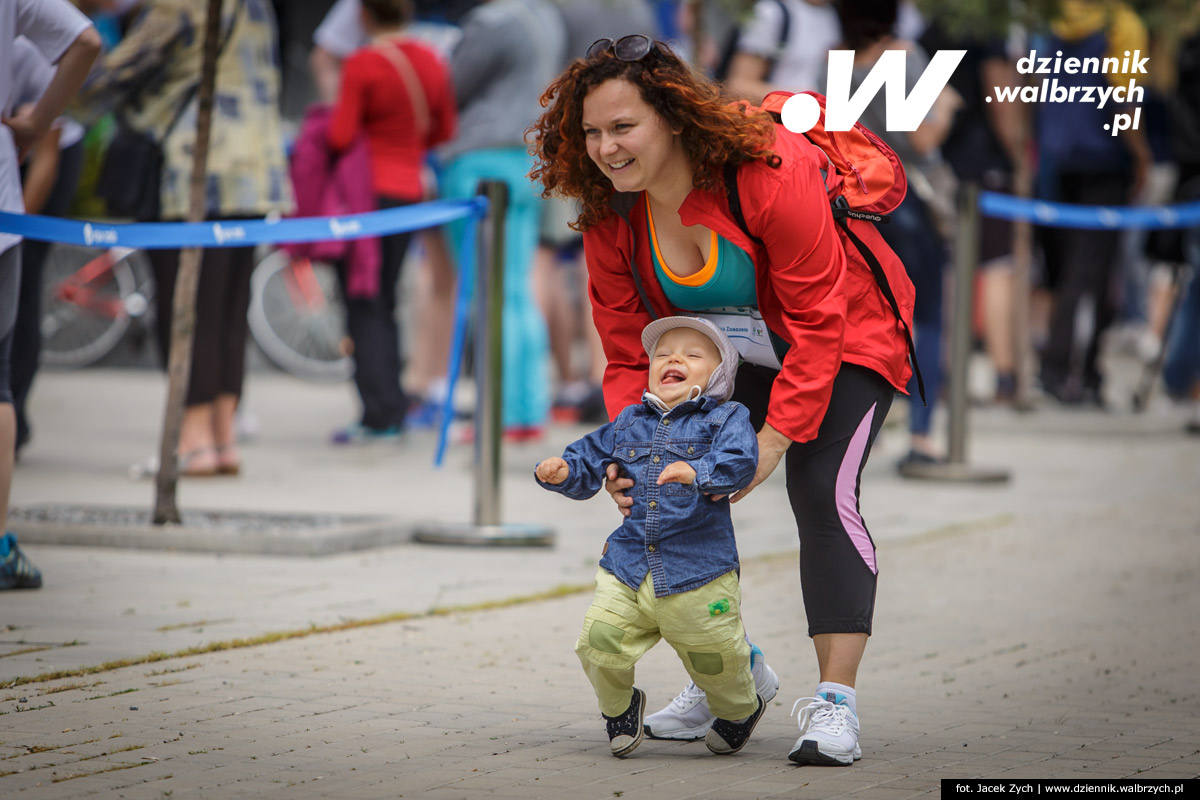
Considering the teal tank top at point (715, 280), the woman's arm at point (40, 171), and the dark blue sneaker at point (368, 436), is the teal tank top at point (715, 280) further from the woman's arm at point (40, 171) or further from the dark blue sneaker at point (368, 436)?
the dark blue sneaker at point (368, 436)

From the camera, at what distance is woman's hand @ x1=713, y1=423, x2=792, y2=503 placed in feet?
12.5

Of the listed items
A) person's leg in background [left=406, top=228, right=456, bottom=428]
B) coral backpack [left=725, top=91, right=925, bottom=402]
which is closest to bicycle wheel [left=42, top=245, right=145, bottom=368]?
person's leg in background [left=406, top=228, right=456, bottom=428]

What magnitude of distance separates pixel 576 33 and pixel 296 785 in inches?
281

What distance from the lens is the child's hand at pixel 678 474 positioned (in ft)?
12.2

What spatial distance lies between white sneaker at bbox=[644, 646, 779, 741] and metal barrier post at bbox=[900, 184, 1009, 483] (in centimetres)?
478

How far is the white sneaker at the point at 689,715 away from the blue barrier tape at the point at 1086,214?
5.34 meters

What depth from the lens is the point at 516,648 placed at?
511 centimetres

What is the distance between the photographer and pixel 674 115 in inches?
150

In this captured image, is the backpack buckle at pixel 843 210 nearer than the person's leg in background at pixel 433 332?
Yes

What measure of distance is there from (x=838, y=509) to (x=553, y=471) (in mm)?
688

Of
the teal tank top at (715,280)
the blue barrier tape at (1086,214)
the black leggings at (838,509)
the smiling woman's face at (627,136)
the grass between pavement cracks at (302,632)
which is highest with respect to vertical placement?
the blue barrier tape at (1086,214)

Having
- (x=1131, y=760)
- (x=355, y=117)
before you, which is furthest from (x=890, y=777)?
(x=355, y=117)

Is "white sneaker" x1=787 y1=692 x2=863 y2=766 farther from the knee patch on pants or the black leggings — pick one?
the knee patch on pants

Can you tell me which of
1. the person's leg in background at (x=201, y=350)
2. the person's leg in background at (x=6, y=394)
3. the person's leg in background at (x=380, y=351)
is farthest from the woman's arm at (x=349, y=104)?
the person's leg in background at (x=6, y=394)
